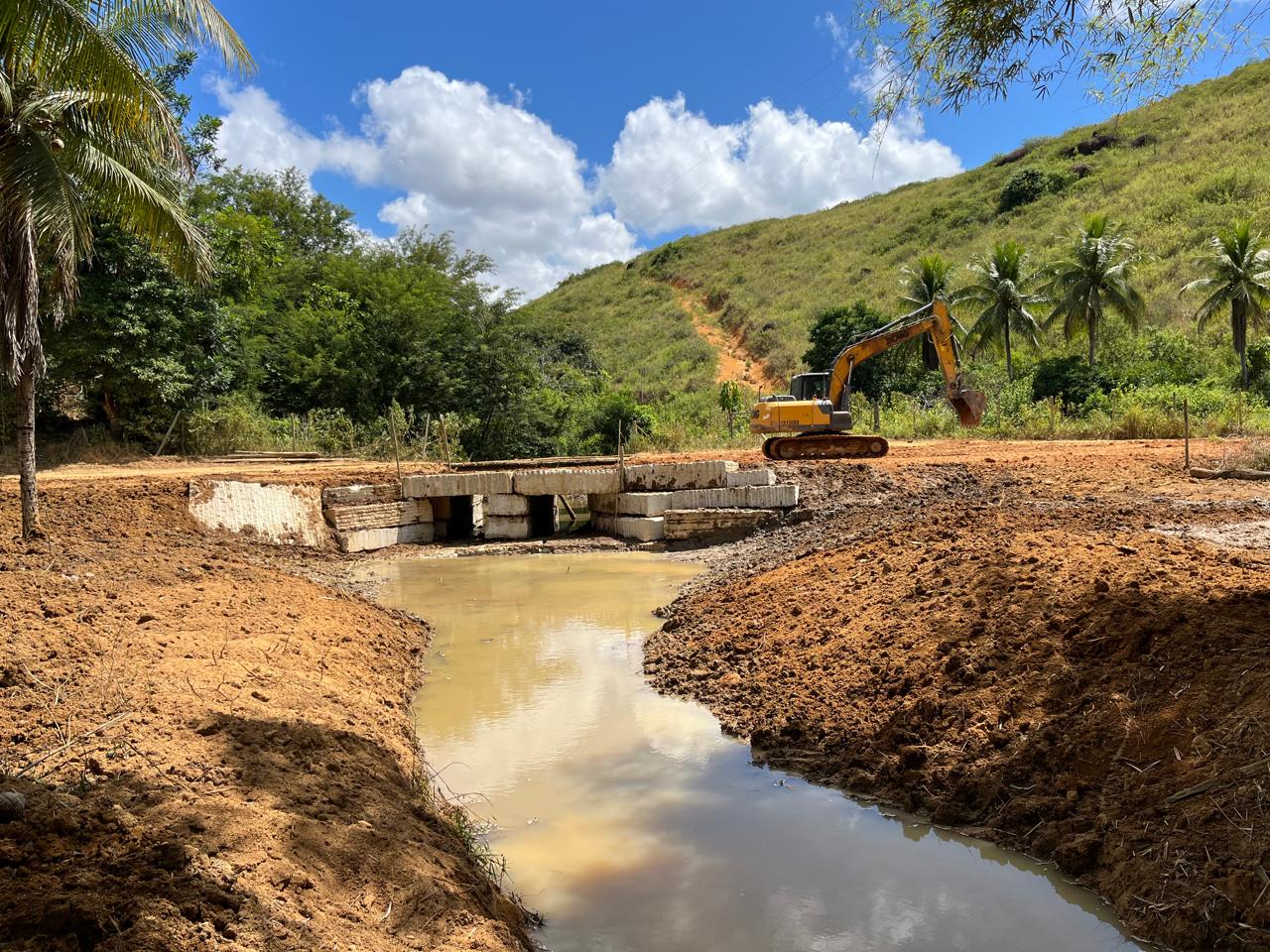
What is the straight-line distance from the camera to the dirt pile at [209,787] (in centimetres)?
261

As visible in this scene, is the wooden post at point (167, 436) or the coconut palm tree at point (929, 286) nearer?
the wooden post at point (167, 436)

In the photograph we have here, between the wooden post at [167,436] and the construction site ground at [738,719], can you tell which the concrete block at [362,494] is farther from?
the wooden post at [167,436]

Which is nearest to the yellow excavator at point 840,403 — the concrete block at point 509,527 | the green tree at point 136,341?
the concrete block at point 509,527

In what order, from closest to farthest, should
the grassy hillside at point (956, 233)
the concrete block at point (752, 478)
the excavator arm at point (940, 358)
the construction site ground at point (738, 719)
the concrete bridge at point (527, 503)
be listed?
1. the construction site ground at point (738, 719)
2. the concrete bridge at point (527, 503)
3. the concrete block at point (752, 478)
4. the excavator arm at point (940, 358)
5. the grassy hillside at point (956, 233)

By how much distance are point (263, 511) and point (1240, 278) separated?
29093 millimetres

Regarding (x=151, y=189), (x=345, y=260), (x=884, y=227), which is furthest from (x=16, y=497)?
(x=884, y=227)

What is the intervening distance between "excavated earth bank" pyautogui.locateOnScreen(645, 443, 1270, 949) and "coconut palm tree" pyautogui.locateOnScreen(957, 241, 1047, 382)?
2295 centimetres

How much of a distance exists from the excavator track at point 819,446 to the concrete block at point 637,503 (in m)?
3.97

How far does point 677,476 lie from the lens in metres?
16.6

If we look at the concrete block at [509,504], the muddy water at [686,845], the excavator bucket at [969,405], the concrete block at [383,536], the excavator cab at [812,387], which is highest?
the excavator cab at [812,387]

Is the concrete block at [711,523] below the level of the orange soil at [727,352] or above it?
below

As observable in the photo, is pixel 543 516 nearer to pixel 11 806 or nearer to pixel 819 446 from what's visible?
pixel 819 446

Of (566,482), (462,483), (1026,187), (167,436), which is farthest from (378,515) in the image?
(1026,187)

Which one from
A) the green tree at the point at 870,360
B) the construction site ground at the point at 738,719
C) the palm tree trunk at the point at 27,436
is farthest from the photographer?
the green tree at the point at 870,360
